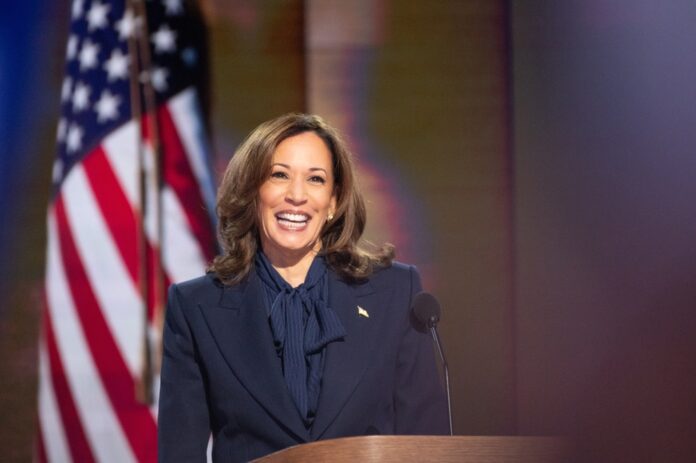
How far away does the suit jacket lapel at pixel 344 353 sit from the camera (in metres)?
1.90

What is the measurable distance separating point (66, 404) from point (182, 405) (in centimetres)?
153

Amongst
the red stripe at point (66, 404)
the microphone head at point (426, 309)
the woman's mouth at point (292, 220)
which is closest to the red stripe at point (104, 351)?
the red stripe at point (66, 404)

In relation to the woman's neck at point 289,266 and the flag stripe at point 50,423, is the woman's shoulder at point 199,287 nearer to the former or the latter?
the woman's neck at point 289,266

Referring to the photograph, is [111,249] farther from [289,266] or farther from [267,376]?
[267,376]

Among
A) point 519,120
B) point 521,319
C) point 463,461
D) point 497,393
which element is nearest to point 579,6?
point 519,120

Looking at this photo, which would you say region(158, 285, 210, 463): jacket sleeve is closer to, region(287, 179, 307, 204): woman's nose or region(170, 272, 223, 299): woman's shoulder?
region(170, 272, 223, 299): woman's shoulder

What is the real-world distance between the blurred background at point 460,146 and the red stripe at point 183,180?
0.12m

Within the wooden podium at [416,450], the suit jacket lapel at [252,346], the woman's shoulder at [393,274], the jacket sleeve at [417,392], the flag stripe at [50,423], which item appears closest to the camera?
the wooden podium at [416,450]

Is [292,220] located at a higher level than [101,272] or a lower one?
higher

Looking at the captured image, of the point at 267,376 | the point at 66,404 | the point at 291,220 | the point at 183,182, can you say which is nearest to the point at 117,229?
the point at 183,182

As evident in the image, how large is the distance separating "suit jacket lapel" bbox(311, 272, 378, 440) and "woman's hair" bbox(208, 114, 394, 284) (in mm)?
48

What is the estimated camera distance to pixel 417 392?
2.05 meters

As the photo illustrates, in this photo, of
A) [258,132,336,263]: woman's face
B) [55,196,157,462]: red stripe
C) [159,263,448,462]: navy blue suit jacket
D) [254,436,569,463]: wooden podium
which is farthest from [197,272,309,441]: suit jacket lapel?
[55,196,157,462]: red stripe

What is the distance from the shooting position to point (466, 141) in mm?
3453
